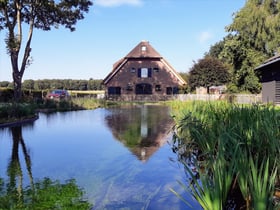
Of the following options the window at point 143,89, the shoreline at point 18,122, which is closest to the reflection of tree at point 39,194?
the shoreline at point 18,122

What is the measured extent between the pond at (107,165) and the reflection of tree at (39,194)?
4.8 inches

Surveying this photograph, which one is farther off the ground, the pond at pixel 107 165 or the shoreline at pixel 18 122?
the shoreline at pixel 18 122

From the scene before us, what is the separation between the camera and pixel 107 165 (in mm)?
7113

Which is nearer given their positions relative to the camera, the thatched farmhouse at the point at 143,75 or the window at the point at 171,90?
the thatched farmhouse at the point at 143,75

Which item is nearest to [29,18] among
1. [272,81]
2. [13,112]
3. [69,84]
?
[13,112]

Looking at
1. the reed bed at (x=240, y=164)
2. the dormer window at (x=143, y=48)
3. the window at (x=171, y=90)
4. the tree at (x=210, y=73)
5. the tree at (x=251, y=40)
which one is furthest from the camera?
the window at (x=171, y=90)

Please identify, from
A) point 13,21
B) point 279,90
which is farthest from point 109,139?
point 13,21

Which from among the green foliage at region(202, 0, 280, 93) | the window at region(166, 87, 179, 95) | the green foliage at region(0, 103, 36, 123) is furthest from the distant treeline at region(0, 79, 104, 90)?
the green foliage at region(0, 103, 36, 123)

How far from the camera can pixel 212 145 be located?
5.00 m

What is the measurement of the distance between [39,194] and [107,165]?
2.44m

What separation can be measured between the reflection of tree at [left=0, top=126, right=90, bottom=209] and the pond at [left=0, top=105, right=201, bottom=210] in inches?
4.8

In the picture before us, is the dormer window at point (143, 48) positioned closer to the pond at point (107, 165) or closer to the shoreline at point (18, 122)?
the shoreline at point (18, 122)

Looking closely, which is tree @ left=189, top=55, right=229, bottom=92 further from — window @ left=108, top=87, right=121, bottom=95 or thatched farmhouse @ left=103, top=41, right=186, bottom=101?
window @ left=108, top=87, right=121, bottom=95

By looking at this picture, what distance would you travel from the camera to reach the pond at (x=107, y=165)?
4922 mm
